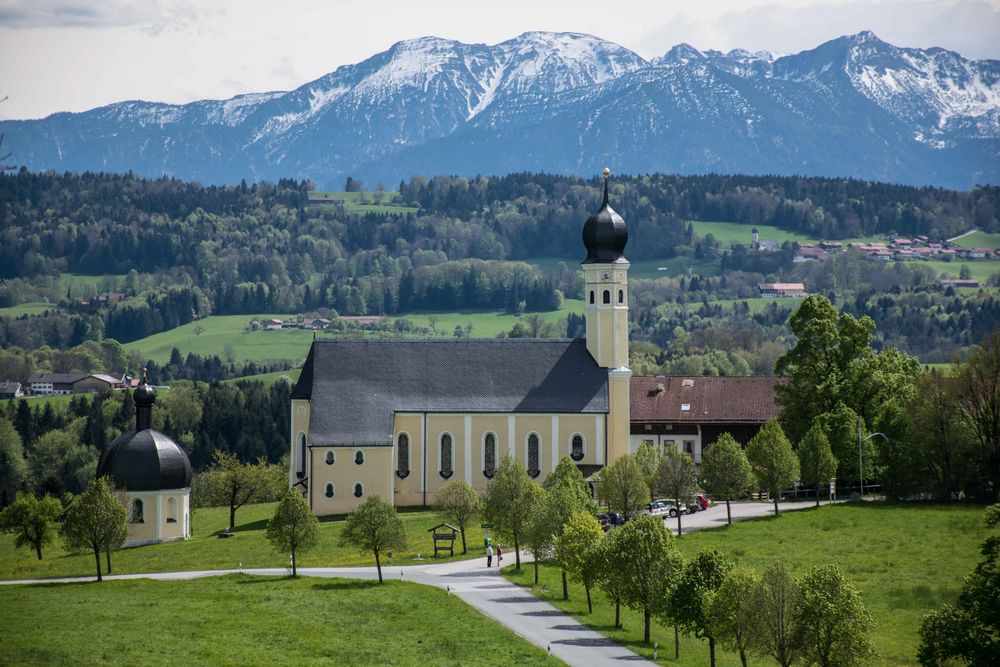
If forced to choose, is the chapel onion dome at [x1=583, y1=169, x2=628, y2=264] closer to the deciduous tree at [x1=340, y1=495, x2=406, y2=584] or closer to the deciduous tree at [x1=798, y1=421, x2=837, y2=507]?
the deciduous tree at [x1=798, y1=421, x2=837, y2=507]

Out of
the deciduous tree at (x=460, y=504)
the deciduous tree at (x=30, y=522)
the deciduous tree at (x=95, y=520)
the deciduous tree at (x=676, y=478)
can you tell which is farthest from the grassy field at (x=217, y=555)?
the deciduous tree at (x=676, y=478)

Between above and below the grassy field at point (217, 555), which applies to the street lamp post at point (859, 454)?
above

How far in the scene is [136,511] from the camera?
80.4 metres

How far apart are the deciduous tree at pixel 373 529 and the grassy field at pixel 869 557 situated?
496cm

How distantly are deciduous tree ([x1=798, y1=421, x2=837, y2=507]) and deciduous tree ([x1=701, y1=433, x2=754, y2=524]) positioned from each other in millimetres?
4058

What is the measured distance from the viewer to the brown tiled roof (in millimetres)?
95812

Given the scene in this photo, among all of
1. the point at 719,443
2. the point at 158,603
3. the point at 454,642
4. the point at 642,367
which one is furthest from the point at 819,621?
the point at 642,367

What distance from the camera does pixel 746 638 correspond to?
1801 inches

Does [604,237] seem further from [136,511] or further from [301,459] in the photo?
[136,511]

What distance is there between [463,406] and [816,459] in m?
20.7

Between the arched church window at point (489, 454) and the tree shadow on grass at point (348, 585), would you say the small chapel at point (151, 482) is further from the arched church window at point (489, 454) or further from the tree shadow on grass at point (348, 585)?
the tree shadow on grass at point (348, 585)

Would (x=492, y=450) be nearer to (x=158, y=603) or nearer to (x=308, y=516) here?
(x=308, y=516)

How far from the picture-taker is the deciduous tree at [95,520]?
68.9 meters

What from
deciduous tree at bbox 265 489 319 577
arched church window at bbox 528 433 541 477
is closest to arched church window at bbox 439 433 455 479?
arched church window at bbox 528 433 541 477
